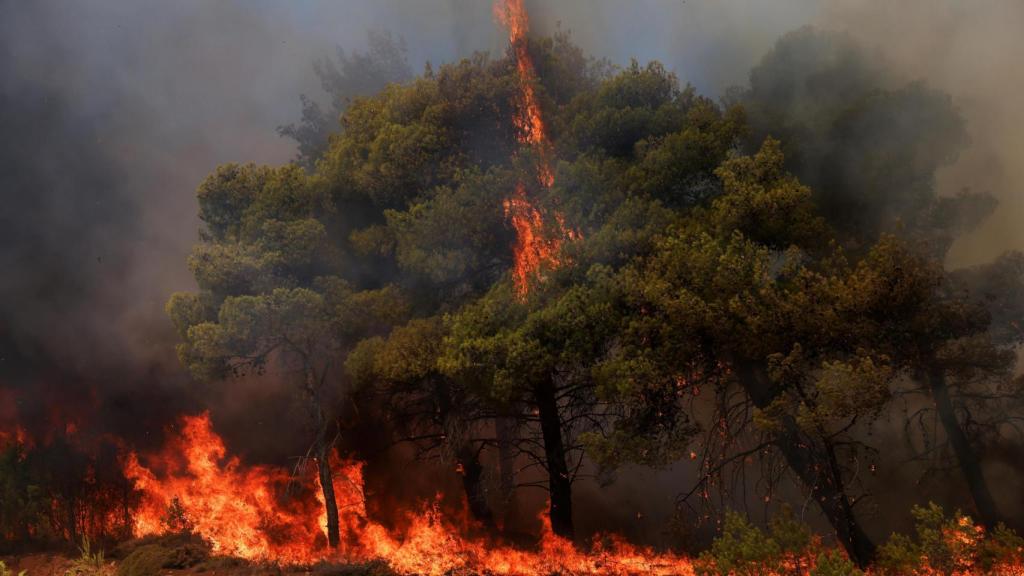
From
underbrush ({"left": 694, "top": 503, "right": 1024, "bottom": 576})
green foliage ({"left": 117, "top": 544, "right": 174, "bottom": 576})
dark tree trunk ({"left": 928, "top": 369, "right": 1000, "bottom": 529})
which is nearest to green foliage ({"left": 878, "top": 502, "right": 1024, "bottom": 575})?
underbrush ({"left": 694, "top": 503, "right": 1024, "bottom": 576})

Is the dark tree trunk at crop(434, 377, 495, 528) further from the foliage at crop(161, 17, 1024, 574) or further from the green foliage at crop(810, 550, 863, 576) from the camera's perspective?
the green foliage at crop(810, 550, 863, 576)

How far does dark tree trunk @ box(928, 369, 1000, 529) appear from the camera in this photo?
46.9 ft

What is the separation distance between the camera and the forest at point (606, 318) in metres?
12.2

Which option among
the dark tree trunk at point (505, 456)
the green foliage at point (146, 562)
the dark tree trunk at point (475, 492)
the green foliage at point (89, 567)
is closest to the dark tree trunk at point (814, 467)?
the dark tree trunk at point (505, 456)

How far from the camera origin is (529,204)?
16.2 meters

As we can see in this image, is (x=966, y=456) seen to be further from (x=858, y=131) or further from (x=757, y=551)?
(x=858, y=131)

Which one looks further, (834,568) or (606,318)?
(606,318)

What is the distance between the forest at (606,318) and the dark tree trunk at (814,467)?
68mm

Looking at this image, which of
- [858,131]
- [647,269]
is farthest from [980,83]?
[647,269]

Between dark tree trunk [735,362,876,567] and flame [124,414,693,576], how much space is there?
12.5ft

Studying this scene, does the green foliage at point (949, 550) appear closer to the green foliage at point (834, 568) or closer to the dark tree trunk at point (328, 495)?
the green foliage at point (834, 568)

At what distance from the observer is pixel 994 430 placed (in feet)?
49.5

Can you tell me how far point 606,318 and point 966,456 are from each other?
29.4ft

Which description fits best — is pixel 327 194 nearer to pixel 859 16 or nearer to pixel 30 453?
pixel 30 453
